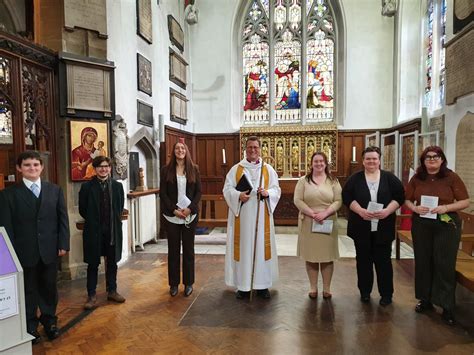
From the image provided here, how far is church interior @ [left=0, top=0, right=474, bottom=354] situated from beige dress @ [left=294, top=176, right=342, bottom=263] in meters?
0.52

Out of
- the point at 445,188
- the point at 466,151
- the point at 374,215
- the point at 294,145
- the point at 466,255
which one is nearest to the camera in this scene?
the point at 445,188

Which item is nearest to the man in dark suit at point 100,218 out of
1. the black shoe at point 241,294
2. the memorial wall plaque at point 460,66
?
the black shoe at point 241,294

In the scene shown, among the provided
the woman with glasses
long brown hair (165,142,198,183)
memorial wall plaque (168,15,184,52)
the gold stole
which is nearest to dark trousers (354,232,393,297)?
the woman with glasses

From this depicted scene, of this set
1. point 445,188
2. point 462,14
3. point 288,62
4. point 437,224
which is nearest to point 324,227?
point 437,224

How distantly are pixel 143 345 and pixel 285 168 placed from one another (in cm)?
695

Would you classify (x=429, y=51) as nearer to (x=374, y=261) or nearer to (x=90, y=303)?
(x=374, y=261)

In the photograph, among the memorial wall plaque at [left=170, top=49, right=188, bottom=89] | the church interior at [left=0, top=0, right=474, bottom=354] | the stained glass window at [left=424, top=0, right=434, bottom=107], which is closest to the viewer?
the church interior at [left=0, top=0, right=474, bottom=354]

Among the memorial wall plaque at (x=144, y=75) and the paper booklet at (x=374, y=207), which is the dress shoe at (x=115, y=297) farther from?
the memorial wall plaque at (x=144, y=75)

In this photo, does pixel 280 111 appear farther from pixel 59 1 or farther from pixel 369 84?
pixel 59 1

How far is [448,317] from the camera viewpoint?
302cm

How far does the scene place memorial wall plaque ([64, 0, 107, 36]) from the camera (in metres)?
4.37

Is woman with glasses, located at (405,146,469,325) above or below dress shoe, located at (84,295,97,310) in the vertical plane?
above

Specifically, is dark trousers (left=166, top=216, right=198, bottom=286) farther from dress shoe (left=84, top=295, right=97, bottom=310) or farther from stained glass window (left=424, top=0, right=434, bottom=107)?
stained glass window (left=424, top=0, right=434, bottom=107)

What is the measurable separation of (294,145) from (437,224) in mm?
6346
